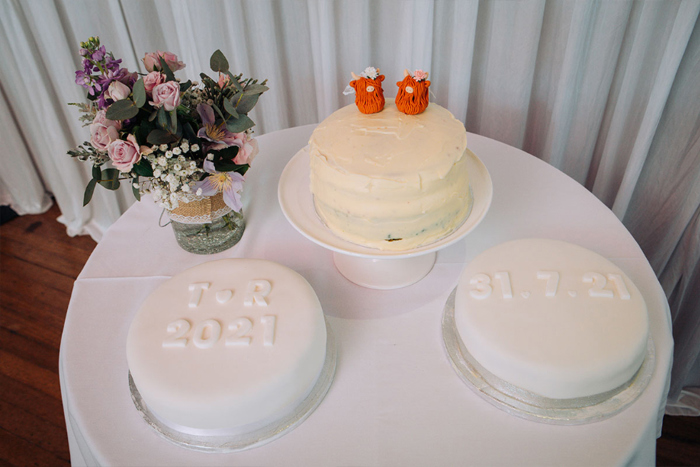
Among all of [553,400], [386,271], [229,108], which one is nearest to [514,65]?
[386,271]

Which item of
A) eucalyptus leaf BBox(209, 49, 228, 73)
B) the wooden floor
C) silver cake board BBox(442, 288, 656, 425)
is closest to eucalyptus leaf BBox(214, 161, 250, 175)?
eucalyptus leaf BBox(209, 49, 228, 73)

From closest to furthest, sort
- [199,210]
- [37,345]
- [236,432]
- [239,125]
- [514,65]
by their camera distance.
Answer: [236,432] < [239,125] < [199,210] < [514,65] < [37,345]

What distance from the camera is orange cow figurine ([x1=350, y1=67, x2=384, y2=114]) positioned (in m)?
1.12

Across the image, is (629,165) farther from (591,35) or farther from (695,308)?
(695,308)

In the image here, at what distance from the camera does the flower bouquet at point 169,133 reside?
0.98 meters

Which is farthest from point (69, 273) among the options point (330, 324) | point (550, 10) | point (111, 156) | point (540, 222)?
point (550, 10)

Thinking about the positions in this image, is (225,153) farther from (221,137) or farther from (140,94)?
(140,94)

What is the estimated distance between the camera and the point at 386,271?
1.15 m

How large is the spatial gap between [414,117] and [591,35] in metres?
0.84

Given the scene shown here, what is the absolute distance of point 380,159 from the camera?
3.24 ft

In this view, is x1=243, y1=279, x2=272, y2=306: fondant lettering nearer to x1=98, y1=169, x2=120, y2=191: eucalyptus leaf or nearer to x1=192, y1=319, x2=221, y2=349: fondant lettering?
x1=192, y1=319, x2=221, y2=349: fondant lettering

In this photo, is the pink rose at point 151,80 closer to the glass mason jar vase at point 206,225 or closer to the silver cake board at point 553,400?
the glass mason jar vase at point 206,225

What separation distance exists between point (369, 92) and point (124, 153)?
550mm

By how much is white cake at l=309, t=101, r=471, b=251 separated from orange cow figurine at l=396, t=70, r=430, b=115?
0.13ft
